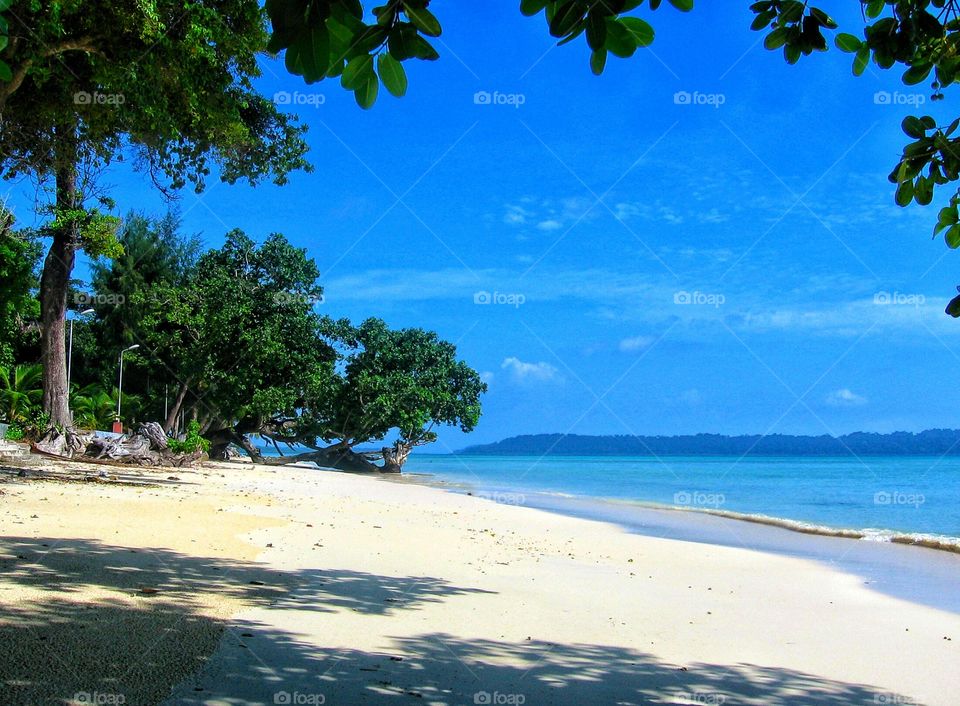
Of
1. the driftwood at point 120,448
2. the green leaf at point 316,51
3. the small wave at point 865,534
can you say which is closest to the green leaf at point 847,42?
the green leaf at point 316,51

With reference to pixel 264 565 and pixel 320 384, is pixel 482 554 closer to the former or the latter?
pixel 264 565

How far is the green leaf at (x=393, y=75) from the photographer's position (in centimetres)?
209

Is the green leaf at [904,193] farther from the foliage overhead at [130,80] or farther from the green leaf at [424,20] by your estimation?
the foliage overhead at [130,80]

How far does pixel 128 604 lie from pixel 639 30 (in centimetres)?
478

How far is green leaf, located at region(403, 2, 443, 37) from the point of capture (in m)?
2.09

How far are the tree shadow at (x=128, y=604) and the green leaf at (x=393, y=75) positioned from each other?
299 centimetres

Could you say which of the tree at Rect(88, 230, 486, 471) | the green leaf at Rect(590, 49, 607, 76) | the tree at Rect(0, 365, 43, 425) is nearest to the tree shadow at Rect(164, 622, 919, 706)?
the green leaf at Rect(590, 49, 607, 76)

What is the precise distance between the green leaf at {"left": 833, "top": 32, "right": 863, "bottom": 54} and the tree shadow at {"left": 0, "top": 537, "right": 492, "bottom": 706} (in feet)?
14.2

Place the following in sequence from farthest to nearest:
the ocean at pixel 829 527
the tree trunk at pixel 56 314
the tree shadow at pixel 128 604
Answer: the tree trunk at pixel 56 314, the ocean at pixel 829 527, the tree shadow at pixel 128 604

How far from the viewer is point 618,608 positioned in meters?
6.28

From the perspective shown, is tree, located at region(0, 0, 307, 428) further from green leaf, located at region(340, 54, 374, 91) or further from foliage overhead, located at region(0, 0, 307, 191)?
green leaf, located at region(340, 54, 374, 91)

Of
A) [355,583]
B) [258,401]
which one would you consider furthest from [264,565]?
[258,401]

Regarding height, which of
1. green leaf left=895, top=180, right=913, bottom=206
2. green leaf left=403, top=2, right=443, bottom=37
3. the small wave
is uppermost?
green leaf left=895, top=180, right=913, bottom=206

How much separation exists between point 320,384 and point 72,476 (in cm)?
1885
